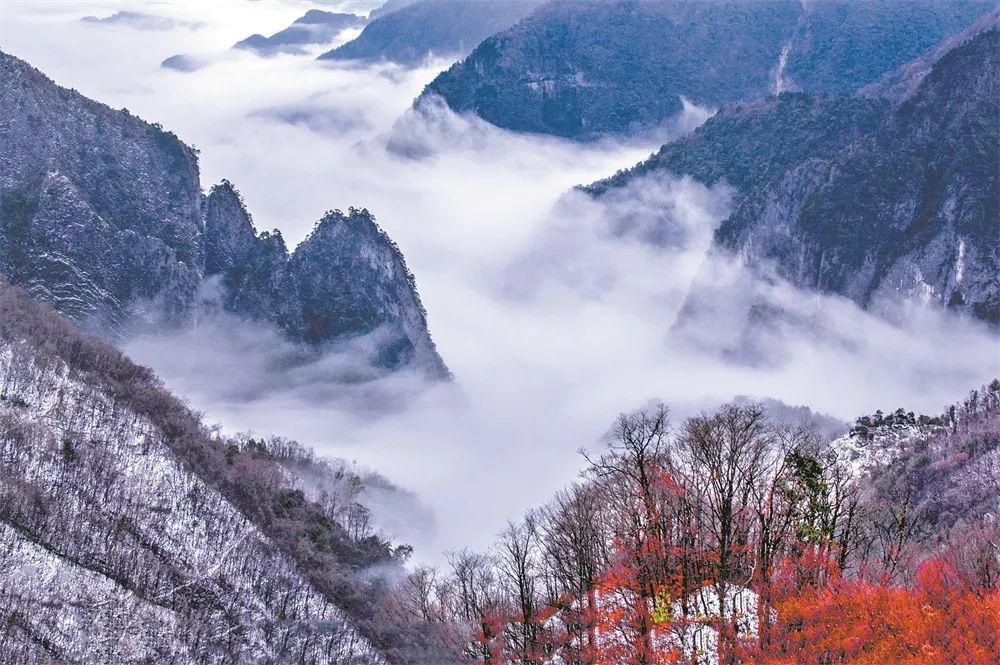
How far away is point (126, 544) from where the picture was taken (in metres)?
127

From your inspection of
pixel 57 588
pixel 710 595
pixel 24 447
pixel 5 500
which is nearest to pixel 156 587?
pixel 57 588

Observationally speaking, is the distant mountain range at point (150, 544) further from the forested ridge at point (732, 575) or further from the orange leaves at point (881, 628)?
the orange leaves at point (881, 628)

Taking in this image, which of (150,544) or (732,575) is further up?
(150,544)

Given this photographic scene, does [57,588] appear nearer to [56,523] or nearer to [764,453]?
[56,523]

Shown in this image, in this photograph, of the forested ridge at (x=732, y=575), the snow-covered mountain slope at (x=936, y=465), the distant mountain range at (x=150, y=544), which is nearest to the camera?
the forested ridge at (x=732, y=575)

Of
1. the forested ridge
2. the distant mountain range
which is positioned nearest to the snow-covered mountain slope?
the forested ridge

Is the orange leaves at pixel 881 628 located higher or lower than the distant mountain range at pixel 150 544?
lower

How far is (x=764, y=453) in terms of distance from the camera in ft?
238

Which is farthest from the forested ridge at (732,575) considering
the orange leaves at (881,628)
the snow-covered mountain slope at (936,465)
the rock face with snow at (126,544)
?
the rock face with snow at (126,544)

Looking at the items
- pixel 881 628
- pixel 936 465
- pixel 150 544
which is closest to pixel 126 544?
pixel 150 544

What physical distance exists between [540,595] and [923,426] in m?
125

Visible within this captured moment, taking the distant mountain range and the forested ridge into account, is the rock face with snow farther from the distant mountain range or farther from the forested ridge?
the forested ridge

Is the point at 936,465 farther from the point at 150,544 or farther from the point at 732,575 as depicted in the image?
the point at 150,544

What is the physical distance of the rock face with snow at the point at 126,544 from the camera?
112750mm
